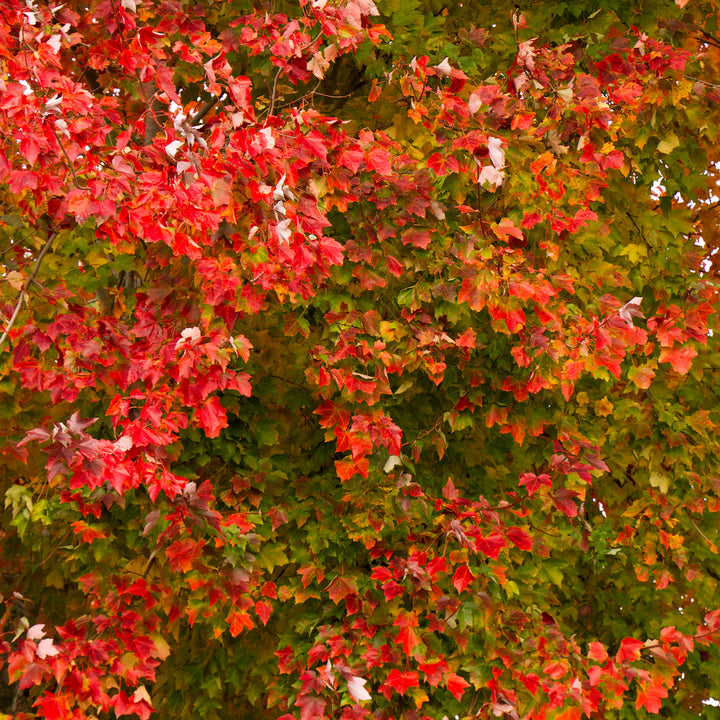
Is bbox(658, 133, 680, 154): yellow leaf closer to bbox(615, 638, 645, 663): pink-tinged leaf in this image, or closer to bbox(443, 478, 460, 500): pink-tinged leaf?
bbox(443, 478, 460, 500): pink-tinged leaf

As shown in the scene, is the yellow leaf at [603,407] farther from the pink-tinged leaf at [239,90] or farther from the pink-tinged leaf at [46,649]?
the pink-tinged leaf at [46,649]

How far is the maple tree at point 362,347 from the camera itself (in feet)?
13.1

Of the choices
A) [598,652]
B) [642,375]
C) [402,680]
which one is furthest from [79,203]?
[598,652]

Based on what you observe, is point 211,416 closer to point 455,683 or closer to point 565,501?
point 455,683

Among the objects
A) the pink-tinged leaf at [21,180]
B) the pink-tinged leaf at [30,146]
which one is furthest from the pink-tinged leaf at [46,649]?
the pink-tinged leaf at [30,146]

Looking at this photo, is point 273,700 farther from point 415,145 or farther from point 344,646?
point 415,145

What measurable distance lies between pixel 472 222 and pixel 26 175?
2.36 m

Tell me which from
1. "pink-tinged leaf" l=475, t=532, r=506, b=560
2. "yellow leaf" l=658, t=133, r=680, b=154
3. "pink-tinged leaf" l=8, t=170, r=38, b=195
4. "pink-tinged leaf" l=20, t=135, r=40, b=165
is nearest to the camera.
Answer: "pink-tinged leaf" l=20, t=135, r=40, b=165

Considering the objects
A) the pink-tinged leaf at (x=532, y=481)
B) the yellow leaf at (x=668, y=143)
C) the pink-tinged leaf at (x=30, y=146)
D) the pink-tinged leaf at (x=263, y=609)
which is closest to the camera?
the pink-tinged leaf at (x=30, y=146)

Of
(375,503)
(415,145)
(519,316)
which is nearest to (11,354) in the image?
(375,503)

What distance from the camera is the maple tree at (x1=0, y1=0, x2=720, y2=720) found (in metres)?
4.00

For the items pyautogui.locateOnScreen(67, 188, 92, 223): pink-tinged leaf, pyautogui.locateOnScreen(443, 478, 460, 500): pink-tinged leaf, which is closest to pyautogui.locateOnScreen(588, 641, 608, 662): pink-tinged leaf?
pyautogui.locateOnScreen(443, 478, 460, 500): pink-tinged leaf

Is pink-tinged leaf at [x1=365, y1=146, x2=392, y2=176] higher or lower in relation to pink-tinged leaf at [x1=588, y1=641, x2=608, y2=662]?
higher

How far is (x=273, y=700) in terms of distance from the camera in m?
4.99
